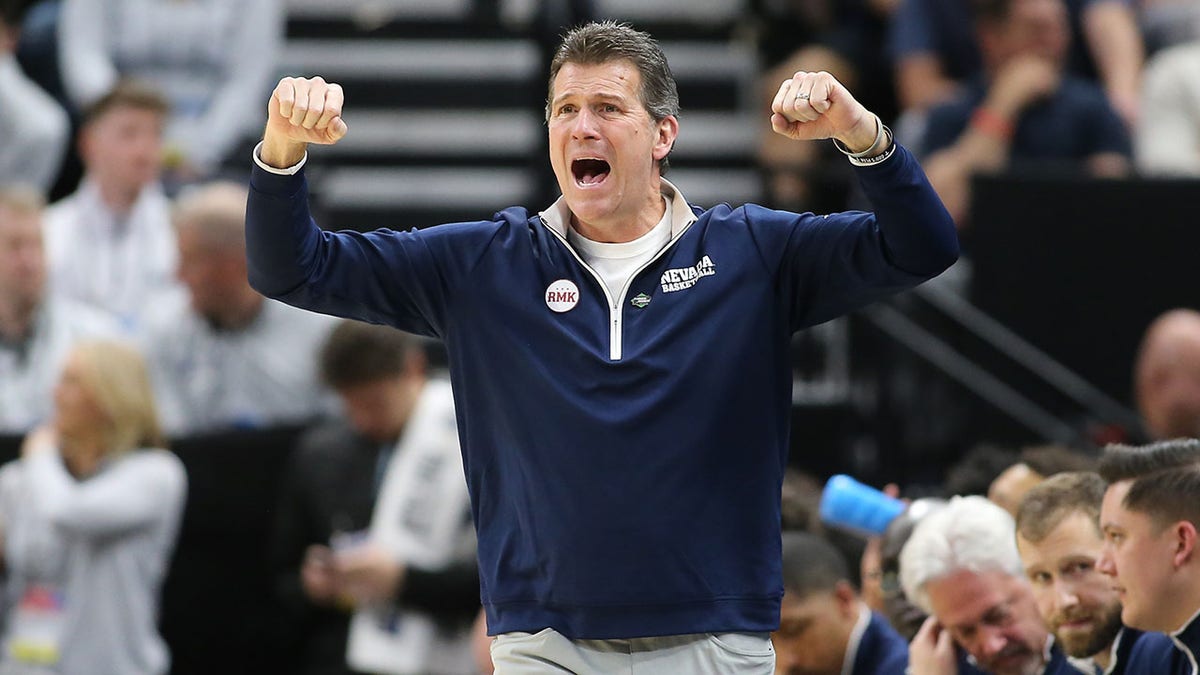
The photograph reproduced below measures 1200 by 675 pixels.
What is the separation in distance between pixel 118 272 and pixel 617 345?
531 centimetres

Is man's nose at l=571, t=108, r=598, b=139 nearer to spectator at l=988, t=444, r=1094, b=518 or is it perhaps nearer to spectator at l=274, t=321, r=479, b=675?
spectator at l=988, t=444, r=1094, b=518

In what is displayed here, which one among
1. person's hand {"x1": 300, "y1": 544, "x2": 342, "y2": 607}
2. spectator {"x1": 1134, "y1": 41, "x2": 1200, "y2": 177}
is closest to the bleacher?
spectator {"x1": 1134, "y1": 41, "x2": 1200, "y2": 177}

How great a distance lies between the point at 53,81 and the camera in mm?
10445

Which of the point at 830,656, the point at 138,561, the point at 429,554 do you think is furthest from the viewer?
the point at 138,561

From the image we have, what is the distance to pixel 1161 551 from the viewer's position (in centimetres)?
423

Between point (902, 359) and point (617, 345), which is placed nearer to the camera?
point (617, 345)

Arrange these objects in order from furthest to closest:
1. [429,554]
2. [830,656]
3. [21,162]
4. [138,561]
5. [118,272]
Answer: [21,162]
[118,272]
[138,561]
[429,554]
[830,656]

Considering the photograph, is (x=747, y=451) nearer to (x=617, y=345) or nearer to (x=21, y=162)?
(x=617, y=345)

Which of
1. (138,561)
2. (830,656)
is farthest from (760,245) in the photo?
(138,561)

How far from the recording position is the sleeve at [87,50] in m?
9.81

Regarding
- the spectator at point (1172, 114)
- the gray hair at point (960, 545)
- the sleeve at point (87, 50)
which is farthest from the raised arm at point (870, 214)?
the sleeve at point (87, 50)

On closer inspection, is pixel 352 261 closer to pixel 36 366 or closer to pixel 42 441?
pixel 42 441

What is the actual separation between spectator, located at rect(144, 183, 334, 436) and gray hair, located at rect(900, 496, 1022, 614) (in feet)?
12.2

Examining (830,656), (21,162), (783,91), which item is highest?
(783,91)
